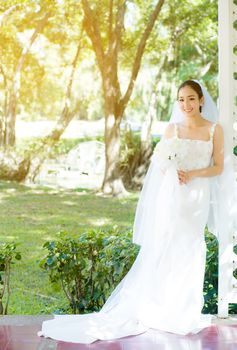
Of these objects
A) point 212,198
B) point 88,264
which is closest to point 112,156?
point 88,264

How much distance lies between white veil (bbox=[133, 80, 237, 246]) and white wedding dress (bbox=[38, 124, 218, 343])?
2 cm

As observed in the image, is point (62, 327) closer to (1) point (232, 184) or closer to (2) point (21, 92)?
(1) point (232, 184)

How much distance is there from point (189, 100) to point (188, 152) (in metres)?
0.31

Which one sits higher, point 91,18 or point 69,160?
point 91,18

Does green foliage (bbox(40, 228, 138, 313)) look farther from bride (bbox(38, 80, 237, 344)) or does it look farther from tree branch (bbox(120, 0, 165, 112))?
tree branch (bbox(120, 0, 165, 112))

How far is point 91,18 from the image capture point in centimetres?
690

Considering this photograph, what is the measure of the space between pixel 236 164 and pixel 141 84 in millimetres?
3380

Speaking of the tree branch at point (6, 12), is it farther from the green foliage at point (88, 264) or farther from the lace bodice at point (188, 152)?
the lace bodice at point (188, 152)

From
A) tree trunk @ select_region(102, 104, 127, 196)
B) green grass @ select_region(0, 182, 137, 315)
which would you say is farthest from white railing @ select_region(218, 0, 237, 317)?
tree trunk @ select_region(102, 104, 127, 196)

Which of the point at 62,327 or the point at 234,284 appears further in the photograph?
the point at 234,284

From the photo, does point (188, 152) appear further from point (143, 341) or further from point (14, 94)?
point (14, 94)

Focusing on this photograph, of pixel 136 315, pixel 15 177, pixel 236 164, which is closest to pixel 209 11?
pixel 15 177

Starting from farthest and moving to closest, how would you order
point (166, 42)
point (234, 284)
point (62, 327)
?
point (166, 42) < point (234, 284) < point (62, 327)

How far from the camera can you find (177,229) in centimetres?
385
